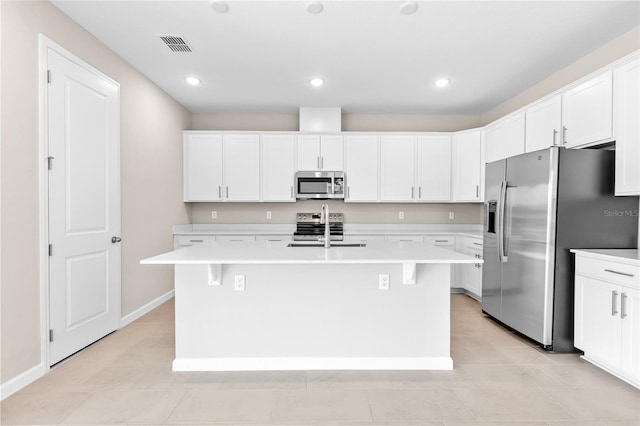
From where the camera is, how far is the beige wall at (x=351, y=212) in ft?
17.8

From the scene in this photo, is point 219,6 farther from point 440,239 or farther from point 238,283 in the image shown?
point 440,239

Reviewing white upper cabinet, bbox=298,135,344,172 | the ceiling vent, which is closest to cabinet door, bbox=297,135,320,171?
white upper cabinet, bbox=298,135,344,172

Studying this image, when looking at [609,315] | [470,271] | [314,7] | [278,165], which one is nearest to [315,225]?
[278,165]

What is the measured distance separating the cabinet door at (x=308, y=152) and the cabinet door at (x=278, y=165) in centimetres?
12

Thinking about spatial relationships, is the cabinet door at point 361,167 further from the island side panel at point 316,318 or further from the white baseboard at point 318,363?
the white baseboard at point 318,363

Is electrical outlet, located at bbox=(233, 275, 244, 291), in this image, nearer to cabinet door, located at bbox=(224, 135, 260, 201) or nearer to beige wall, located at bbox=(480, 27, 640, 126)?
cabinet door, located at bbox=(224, 135, 260, 201)

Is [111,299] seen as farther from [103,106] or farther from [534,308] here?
[534,308]

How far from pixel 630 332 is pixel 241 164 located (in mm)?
4505

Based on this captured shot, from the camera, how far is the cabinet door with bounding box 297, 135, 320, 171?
508 centimetres

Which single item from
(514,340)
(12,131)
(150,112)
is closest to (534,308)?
(514,340)

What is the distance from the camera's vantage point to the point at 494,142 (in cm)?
446

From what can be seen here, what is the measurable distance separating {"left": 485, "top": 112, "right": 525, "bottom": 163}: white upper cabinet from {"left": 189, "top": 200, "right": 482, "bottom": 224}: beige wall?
110 cm

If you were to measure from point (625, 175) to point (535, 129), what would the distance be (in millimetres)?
1170

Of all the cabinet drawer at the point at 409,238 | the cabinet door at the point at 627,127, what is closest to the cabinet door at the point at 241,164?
the cabinet drawer at the point at 409,238
